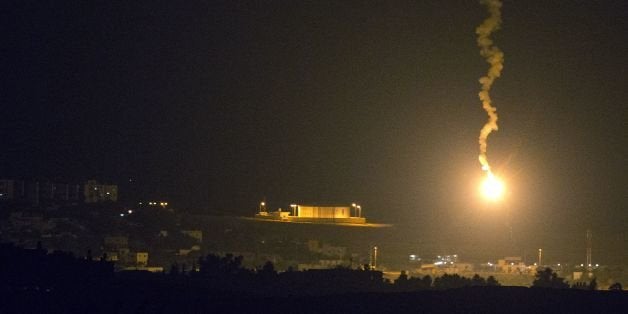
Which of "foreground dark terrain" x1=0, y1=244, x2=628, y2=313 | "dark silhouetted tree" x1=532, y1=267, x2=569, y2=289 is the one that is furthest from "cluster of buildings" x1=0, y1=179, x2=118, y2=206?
"foreground dark terrain" x1=0, y1=244, x2=628, y2=313

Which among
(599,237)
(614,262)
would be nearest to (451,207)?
(599,237)

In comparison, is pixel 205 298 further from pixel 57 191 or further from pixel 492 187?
pixel 57 191

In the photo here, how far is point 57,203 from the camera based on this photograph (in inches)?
2036

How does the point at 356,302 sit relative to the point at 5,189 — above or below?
below

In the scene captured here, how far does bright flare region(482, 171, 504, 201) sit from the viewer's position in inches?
1757

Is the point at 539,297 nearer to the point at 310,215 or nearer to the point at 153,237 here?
the point at 153,237

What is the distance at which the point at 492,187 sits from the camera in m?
45.7

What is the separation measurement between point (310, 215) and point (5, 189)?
16.0 metres

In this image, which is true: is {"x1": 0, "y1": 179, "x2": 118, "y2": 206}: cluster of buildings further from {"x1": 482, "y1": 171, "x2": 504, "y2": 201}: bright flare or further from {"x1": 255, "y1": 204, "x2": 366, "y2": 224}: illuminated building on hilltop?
{"x1": 482, "y1": 171, "x2": 504, "y2": 201}: bright flare

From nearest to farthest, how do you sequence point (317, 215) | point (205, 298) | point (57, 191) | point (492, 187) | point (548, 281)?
1. point (205, 298)
2. point (548, 281)
3. point (492, 187)
4. point (317, 215)
5. point (57, 191)

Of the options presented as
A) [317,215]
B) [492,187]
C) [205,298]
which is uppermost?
[492,187]

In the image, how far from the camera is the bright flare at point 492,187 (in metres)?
44.6


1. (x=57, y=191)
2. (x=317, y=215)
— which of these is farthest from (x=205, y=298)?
(x=57, y=191)

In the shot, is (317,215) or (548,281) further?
(317,215)
